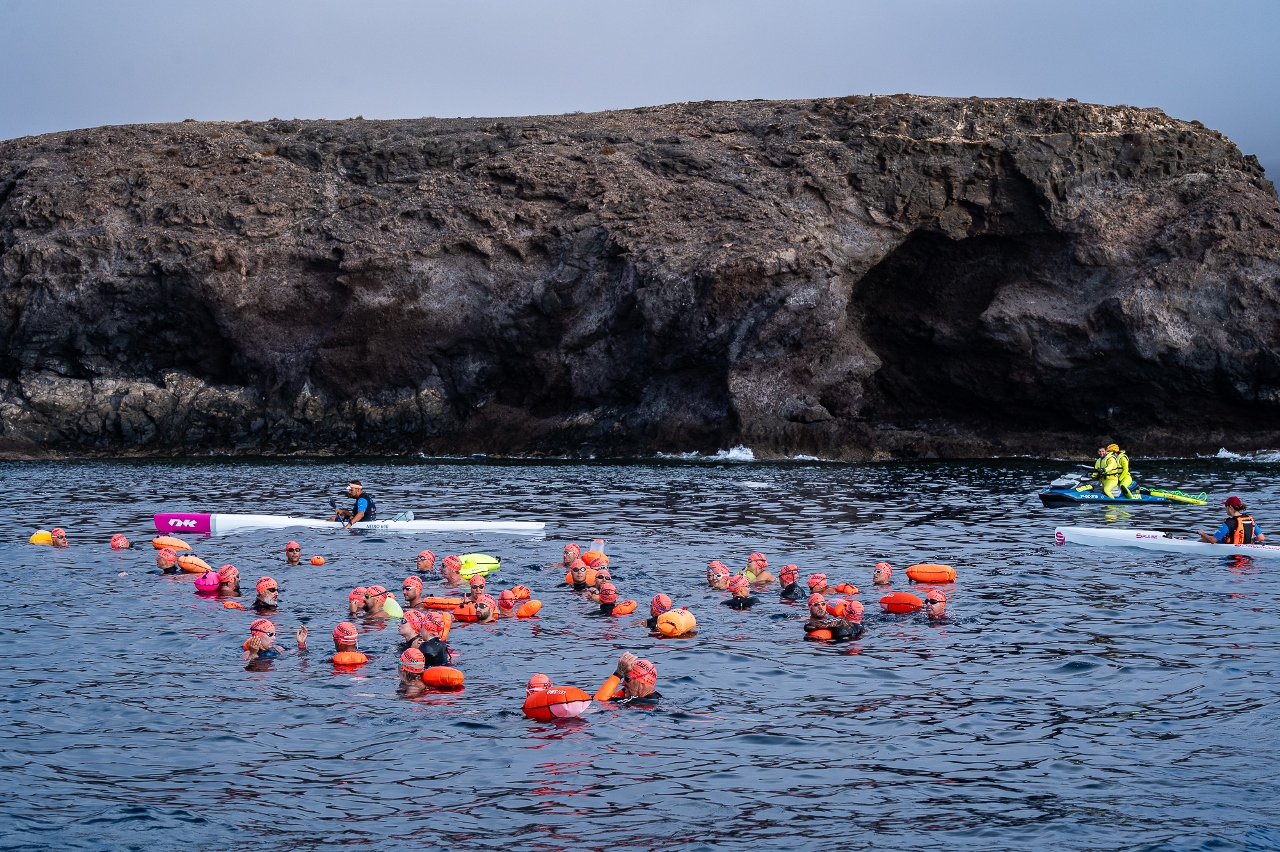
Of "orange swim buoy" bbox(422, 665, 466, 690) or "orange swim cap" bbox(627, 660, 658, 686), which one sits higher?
"orange swim cap" bbox(627, 660, 658, 686)

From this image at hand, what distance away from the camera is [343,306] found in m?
57.0

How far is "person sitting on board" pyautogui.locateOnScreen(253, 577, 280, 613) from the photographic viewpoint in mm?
18562

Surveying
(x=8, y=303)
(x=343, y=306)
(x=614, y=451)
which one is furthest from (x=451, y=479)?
(x=8, y=303)

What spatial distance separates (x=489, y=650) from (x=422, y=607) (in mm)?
2873

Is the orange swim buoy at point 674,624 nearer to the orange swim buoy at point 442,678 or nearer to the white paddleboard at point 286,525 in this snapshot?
the orange swim buoy at point 442,678

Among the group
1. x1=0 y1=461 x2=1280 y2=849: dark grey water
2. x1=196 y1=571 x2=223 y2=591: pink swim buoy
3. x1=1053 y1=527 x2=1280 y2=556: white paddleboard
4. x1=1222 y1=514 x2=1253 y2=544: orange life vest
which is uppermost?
x1=1222 y1=514 x2=1253 y2=544: orange life vest

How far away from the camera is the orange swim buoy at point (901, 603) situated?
18109 millimetres

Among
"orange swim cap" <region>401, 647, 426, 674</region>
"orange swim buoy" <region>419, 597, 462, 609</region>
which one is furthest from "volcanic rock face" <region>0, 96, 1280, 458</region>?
"orange swim cap" <region>401, 647, 426, 674</region>

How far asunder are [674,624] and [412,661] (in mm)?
4177

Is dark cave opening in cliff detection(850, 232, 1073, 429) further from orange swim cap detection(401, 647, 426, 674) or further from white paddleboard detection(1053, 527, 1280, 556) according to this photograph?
orange swim cap detection(401, 647, 426, 674)

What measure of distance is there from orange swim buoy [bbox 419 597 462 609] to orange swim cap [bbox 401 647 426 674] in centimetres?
392

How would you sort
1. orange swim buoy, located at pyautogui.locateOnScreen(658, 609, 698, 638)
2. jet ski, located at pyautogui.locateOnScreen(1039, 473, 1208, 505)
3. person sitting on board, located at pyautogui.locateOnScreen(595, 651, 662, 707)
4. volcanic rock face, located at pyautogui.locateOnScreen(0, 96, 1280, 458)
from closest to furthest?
person sitting on board, located at pyautogui.locateOnScreen(595, 651, 662, 707) < orange swim buoy, located at pyautogui.locateOnScreen(658, 609, 698, 638) < jet ski, located at pyautogui.locateOnScreen(1039, 473, 1208, 505) < volcanic rock face, located at pyautogui.locateOnScreen(0, 96, 1280, 458)

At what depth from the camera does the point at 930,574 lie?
2050 cm

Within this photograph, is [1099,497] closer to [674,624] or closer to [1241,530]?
[1241,530]
